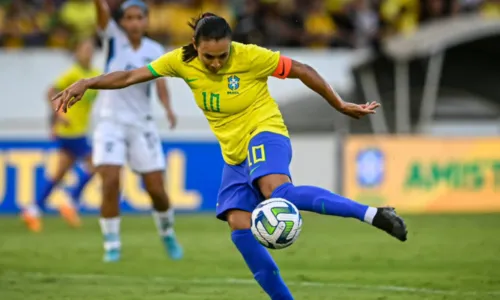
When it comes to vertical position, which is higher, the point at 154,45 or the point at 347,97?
the point at 154,45

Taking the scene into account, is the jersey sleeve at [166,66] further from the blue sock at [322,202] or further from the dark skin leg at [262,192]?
the blue sock at [322,202]

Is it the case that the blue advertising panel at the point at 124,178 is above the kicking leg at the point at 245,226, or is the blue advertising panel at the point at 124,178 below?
below

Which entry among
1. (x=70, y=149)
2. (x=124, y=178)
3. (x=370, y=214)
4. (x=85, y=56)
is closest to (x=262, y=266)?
(x=370, y=214)

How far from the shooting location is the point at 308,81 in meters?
7.37

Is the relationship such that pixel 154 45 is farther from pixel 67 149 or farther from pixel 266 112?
pixel 67 149

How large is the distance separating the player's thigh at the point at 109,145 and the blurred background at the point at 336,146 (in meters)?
1.12

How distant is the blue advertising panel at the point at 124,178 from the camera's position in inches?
736

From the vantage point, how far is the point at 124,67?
36.7 ft

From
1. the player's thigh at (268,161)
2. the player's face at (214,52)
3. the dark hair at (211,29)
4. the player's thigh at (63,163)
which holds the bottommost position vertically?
the player's thigh at (63,163)

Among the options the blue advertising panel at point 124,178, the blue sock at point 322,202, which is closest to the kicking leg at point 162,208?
the blue sock at point 322,202

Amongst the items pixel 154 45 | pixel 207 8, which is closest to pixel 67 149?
pixel 154 45

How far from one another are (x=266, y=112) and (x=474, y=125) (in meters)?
17.6

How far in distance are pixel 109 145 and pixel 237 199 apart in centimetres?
405

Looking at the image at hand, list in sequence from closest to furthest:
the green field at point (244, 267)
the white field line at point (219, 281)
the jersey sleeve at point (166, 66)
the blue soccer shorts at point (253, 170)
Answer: the blue soccer shorts at point (253, 170) → the jersey sleeve at point (166, 66) → the white field line at point (219, 281) → the green field at point (244, 267)
